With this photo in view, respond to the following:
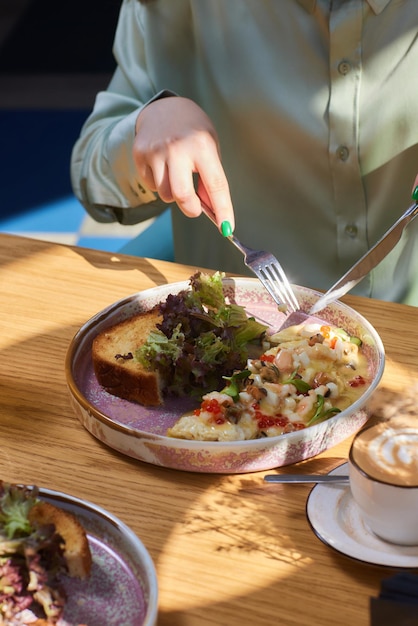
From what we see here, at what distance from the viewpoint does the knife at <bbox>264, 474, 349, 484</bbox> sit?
3.69 feet

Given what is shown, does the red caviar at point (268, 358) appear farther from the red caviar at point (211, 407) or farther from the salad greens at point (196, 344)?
the red caviar at point (211, 407)

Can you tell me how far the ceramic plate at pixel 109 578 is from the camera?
0.97 m

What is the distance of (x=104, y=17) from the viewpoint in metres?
7.02

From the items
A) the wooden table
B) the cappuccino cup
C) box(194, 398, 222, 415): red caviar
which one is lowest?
the wooden table

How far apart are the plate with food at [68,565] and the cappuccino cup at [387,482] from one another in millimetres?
256

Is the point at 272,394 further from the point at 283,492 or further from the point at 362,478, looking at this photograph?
the point at 362,478

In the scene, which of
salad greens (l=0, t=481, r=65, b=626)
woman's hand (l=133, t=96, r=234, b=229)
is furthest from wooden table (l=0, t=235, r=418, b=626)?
woman's hand (l=133, t=96, r=234, b=229)

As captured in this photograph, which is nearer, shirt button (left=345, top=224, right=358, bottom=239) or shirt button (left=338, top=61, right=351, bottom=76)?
shirt button (left=338, top=61, right=351, bottom=76)

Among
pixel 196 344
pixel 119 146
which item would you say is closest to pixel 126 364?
pixel 196 344

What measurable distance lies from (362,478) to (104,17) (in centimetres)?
660

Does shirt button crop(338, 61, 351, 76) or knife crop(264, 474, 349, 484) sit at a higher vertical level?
shirt button crop(338, 61, 351, 76)

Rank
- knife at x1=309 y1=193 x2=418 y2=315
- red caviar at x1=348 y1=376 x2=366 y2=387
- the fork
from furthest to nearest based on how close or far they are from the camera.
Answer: the fork
knife at x1=309 y1=193 x2=418 y2=315
red caviar at x1=348 y1=376 x2=366 y2=387

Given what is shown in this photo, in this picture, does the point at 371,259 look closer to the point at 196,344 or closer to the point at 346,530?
the point at 196,344

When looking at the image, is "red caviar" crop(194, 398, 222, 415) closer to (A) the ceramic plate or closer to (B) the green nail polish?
(A) the ceramic plate
